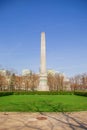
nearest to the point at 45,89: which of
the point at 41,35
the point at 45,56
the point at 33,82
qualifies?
the point at 45,56

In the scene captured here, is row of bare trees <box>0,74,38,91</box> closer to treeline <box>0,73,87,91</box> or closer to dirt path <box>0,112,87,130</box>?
treeline <box>0,73,87,91</box>

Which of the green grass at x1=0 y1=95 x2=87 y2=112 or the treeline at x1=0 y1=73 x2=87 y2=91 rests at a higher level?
the treeline at x1=0 y1=73 x2=87 y2=91

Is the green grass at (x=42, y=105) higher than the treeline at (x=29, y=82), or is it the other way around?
the treeline at (x=29, y=82)

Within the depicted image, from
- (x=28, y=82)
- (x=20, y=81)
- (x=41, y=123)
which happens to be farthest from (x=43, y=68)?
(x=41, y=123)

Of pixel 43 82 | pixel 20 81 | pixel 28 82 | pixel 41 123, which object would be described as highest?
pixel 20 81

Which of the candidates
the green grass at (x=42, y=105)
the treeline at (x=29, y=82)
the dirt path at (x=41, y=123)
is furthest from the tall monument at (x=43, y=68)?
the dirt path at (x=41, y=123)

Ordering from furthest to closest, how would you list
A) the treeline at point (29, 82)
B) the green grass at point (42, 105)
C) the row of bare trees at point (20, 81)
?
the row of bare trees at point (20, 81) → the treeline at point (29, 82) → the green grass at point (42, 105)

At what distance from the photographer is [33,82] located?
76.7 meters

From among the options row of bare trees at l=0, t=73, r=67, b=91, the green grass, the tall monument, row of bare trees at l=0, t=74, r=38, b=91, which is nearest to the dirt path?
the green grass

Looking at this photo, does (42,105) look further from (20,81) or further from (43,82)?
(20,81)

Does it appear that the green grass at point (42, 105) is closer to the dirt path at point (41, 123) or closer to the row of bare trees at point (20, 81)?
the dirt path at point (41, 123)

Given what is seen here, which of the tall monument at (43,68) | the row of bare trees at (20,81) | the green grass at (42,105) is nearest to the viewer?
the green grass at (42,105)

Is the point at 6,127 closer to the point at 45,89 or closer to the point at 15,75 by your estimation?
the point at 45,89

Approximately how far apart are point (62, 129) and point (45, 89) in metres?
38.1
